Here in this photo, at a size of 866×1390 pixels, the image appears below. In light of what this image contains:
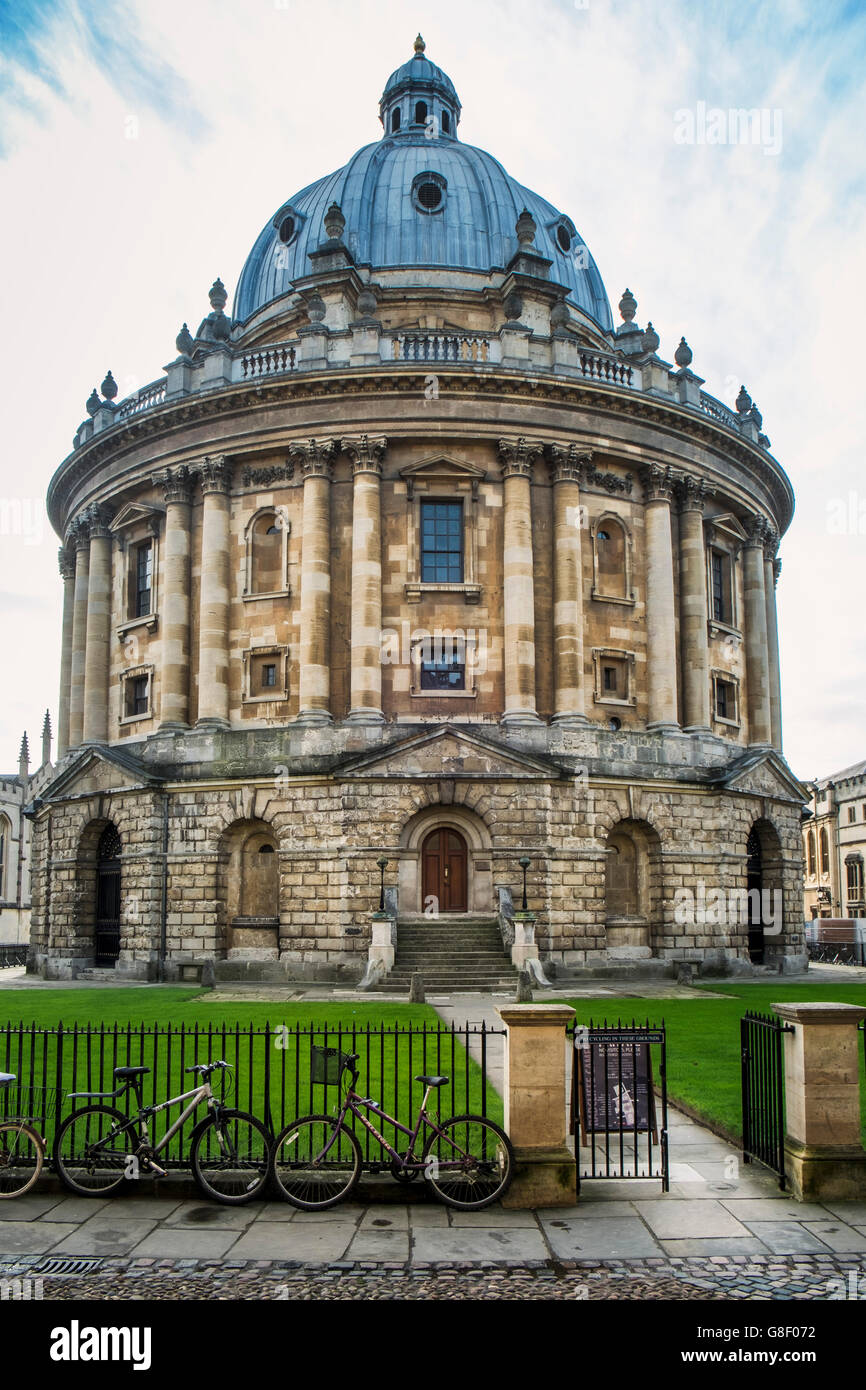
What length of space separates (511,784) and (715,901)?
829cm

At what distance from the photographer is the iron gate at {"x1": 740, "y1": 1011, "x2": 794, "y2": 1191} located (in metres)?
10.9

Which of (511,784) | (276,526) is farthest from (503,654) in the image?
(276,526)

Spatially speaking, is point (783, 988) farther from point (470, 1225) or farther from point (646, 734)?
point (470, 1225)

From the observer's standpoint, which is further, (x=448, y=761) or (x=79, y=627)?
(x=79, y=627)

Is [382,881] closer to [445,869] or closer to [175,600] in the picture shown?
[445,869]

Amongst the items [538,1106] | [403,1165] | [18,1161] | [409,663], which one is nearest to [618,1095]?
[538,1106]

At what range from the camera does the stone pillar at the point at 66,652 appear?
43.4m

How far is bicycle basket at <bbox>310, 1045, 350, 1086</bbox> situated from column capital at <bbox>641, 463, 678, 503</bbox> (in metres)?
30.2

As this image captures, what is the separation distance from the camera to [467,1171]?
10008 millimetres

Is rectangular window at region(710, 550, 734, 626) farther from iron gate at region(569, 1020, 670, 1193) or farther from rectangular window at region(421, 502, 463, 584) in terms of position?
iron gate at region(569, 1020, 670, 1193)

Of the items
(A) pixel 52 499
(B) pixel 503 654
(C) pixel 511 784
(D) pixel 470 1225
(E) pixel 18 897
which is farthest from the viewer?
(E) pixel 18 897

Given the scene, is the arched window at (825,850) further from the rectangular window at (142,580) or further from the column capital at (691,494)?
the rectangular window at (142,580)

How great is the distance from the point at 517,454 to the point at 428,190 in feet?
51.1

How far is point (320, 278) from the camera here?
124ft
